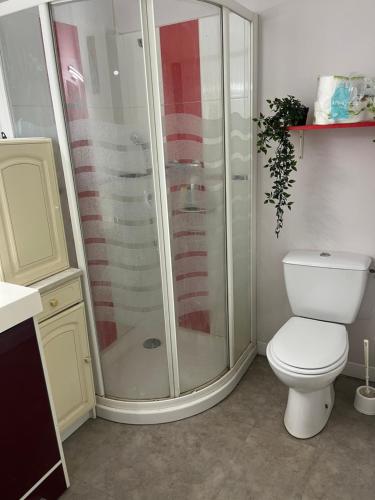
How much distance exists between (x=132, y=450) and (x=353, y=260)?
4.86 feet

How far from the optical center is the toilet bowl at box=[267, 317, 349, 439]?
179 centimetres

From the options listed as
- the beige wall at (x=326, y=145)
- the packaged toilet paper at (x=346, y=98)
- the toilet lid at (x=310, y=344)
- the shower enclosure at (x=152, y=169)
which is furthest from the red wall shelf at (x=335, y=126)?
the toilet lid at (x=310, y=344)

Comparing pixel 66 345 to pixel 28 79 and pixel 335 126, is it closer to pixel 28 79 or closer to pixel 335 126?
pixel 28 79

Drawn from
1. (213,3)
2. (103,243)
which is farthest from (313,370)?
(213,3)

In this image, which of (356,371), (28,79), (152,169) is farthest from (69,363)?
(356,371)

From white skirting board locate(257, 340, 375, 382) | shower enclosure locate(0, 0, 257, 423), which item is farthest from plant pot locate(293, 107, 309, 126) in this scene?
white skirting board locate(257, 340, 375, 382)

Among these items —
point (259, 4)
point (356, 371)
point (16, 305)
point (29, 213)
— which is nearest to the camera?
point (16, 305)

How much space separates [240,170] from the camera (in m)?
2.18

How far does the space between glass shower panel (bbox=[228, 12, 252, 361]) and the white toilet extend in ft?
0.93

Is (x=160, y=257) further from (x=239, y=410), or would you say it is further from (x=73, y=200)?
(x=239, y=410)

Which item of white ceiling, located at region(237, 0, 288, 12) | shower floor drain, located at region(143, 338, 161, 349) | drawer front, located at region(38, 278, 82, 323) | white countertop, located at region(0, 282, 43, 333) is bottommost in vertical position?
shower floor drain, located at region(143, 338, 161, 349)

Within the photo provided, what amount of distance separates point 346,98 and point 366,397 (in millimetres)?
1546

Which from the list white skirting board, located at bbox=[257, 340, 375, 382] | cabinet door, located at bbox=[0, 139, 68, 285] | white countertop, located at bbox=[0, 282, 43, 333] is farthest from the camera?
white skirting board, located at bbox=[257, 340, 375, 382]

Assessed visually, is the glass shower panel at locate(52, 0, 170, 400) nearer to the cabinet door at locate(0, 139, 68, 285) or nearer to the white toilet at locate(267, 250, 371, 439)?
the cabinet door at locate(0, 139, 68, 285)
